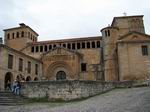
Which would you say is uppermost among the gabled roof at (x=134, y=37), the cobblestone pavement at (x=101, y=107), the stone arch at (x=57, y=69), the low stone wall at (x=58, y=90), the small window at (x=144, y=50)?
the gabled roof at (x=134, y=37)

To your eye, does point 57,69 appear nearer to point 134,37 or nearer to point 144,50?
point 134,37

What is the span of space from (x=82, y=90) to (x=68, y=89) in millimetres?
1173

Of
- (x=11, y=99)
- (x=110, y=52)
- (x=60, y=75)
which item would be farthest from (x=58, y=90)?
(x=60, y=75)

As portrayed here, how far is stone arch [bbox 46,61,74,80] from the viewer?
3506 cm

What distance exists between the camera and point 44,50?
37.7 m

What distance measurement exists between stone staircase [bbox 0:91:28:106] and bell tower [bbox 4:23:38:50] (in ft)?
77.5

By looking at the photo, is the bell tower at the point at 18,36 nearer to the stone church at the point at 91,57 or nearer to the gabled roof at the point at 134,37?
the stone church at the point at 91,57

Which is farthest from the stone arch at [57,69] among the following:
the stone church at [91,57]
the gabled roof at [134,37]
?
the gabled roof at [134,37]

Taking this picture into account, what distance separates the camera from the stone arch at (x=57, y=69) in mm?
35062

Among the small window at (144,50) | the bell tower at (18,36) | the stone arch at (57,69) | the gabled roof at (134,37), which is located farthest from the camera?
the bell tower at (18,36)

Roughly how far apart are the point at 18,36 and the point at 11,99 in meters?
26.9

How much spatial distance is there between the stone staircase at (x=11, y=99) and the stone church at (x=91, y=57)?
9.76 meters

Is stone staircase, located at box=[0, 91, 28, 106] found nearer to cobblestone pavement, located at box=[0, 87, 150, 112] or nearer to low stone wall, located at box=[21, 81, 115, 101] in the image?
low stone wall, located at box=[21, 81, 115, 101]

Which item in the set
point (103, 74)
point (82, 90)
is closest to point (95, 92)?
point (82, 90)
